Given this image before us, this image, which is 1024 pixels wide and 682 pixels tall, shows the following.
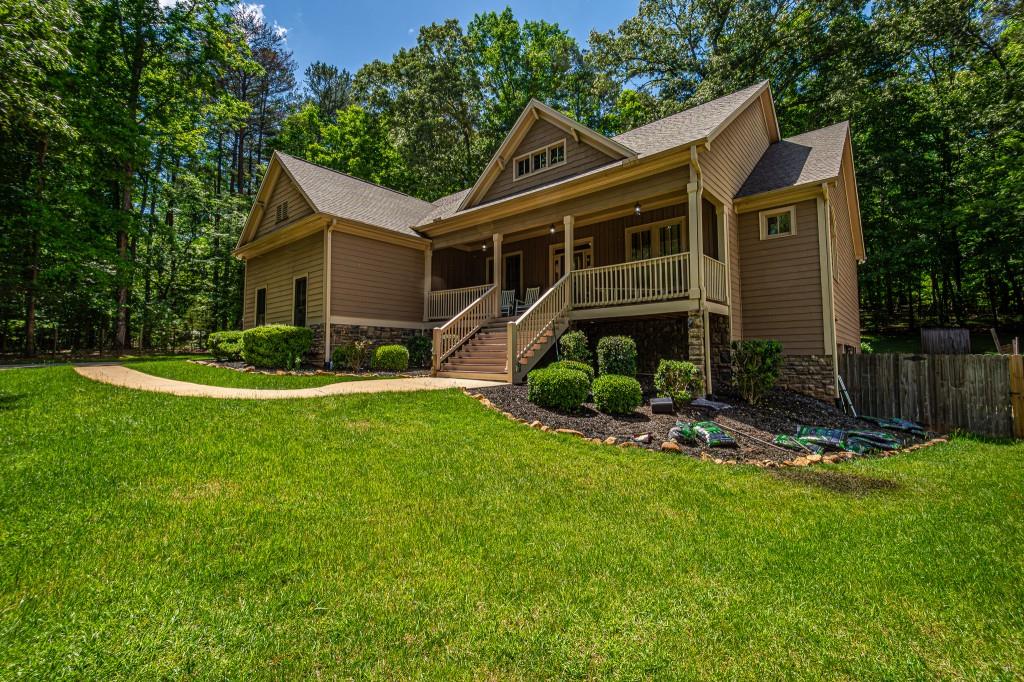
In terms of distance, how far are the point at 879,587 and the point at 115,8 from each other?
2650 centimetres

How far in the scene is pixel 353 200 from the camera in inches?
600

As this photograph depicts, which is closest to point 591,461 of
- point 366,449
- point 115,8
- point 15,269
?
point 366,449

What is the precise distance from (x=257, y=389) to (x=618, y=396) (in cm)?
646

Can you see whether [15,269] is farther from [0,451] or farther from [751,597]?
[751,597]

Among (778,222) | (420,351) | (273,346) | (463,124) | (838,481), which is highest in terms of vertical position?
(463,124)

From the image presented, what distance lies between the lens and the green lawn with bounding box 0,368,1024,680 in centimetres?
217

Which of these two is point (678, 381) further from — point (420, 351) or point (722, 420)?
point (420, 351)

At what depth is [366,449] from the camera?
16.5ft

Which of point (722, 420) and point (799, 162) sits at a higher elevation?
point (799, 162)

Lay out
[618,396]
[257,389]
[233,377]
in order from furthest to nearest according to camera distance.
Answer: [233,377] → [257,389] → [618,396]

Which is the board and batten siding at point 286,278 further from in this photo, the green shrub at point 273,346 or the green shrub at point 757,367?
the green shrub at point 757,367

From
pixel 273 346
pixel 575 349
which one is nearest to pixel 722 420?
pixel 575 349

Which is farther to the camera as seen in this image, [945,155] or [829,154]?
[945,155]

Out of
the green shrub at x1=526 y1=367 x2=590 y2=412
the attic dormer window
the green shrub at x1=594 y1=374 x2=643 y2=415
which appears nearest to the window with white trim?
the attic dormer window
